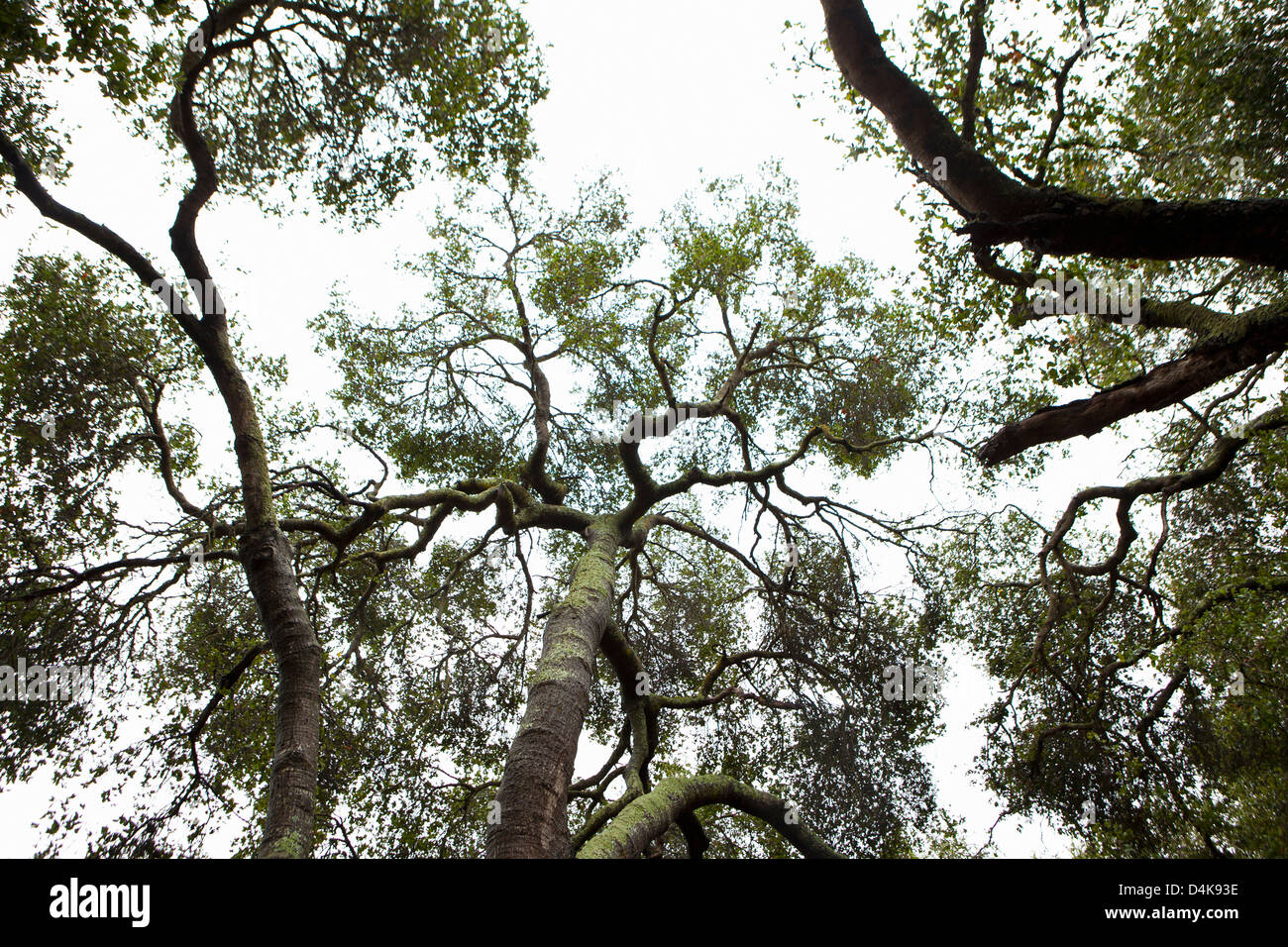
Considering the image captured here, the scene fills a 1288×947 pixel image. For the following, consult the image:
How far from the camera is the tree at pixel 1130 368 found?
16.9ft

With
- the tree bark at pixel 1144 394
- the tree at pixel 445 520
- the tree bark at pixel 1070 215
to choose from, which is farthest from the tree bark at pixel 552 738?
the tree bark at pixel 1070 215

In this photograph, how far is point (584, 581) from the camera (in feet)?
25.6

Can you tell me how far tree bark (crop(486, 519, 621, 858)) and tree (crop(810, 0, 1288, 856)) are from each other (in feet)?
13.1

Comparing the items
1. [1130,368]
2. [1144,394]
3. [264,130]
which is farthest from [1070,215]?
[264,130]

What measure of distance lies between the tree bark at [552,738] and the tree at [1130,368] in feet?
13.1

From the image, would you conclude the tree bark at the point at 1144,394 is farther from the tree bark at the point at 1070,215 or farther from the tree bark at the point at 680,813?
the tree bark at the point at 680,813

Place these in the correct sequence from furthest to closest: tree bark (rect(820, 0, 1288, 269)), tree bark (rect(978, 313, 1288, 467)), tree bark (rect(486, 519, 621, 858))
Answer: tree bark (rect(978, 313, 1288, 467))
tree bark (rect(486, 519, 621, 858))
tree bark (rect(820, 0, 1288, 269))

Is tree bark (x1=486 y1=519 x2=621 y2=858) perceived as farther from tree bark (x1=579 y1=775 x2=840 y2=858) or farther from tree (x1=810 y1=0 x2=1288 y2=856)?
tree (x1=810 y1=0 x2=1288 y2=856)

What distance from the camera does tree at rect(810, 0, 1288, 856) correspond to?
5148 mm

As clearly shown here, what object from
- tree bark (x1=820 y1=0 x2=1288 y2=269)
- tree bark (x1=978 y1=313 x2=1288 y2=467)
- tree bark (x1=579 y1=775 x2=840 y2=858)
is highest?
tree bark (x1=820 y1=0 x2=1288 y2=269)

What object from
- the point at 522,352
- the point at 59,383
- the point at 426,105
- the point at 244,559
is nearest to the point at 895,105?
the point at 426,105

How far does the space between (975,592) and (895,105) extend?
7.52 meters

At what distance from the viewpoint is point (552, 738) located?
544 cm

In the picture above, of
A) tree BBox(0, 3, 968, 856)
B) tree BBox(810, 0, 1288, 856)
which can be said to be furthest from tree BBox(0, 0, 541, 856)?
tree BBox(810, 0, 1288, 856)
